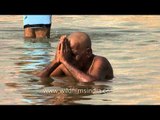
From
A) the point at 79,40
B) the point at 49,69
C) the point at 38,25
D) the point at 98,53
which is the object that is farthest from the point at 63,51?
the point at 38,25

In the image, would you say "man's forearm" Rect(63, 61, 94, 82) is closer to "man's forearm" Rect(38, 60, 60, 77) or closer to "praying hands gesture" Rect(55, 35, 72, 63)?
"praying hands gesture" Rect(55, 35, 72, 63)

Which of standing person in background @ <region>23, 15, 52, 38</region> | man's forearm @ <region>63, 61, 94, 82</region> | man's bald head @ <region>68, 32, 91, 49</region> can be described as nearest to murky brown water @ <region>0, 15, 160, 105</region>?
man's forearm @ <region>63, 61, 94, 82</region>

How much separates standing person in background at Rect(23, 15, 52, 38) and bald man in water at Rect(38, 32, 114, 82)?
4.44 m

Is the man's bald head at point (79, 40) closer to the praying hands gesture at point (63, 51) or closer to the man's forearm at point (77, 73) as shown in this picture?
the praying hands gesture at point (63, 51)

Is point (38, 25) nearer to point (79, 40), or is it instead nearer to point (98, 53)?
point (98, 53)

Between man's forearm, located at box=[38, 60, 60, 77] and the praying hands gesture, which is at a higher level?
the praying hands gesture

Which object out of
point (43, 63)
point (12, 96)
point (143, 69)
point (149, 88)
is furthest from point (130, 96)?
point (43, 63)

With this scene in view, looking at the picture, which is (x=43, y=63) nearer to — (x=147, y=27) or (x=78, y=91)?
(x=78, y=91)

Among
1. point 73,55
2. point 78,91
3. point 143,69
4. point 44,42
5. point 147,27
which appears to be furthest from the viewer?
point 147,27

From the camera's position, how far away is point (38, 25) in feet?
43.8

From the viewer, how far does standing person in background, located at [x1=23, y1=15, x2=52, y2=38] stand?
13.3m

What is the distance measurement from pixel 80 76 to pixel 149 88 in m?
0.91

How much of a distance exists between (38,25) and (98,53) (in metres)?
1.95

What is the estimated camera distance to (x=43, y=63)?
10359 millimetres
